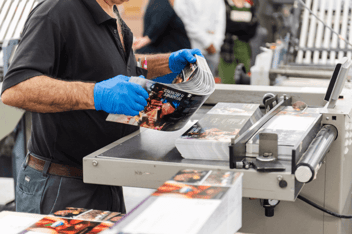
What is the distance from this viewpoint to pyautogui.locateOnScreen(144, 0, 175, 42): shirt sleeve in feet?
13.3

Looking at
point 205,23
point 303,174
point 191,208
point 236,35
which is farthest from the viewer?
point 236,35

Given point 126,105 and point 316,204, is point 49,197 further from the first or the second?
point 316,204

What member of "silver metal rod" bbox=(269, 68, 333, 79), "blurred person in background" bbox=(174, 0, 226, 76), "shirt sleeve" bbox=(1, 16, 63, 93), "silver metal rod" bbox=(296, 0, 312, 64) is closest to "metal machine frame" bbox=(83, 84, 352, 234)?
"shirt sleeve" bbox=(1, 16, 63, 93)

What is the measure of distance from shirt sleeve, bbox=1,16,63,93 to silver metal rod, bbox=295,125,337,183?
2.88 feet

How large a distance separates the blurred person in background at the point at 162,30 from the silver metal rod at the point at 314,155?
280cm

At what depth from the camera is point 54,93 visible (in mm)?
1449

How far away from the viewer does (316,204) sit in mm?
1585

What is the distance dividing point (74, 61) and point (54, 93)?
0.65ft

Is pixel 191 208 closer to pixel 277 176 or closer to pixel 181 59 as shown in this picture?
pixel 277 176

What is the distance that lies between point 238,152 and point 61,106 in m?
0.62

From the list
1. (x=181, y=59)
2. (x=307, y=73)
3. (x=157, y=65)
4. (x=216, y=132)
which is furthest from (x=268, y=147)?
(x=307, y=73)

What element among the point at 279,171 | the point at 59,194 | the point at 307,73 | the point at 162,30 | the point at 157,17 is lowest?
the point at 59,194

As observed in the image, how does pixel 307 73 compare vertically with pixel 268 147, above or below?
below

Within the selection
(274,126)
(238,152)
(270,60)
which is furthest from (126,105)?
(270,60)
